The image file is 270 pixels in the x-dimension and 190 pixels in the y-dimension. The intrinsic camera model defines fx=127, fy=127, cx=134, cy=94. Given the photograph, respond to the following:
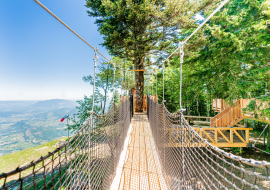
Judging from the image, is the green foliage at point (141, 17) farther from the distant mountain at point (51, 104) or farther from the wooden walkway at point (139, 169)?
the distant mountain at point (51, 104)

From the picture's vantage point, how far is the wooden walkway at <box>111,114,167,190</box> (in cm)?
175

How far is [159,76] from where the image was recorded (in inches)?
376

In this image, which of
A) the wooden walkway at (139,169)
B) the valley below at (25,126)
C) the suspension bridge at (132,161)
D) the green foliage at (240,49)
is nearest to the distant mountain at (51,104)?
the valley below at (25,126)

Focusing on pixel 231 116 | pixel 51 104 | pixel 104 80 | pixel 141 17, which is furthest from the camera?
pixel 51 104

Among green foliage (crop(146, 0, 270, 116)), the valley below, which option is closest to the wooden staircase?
green foliage (crop(146, 0, 270, 116))

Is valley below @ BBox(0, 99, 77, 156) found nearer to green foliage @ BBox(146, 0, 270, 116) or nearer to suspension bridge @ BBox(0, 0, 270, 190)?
green foliage @ BBox(146, 0, 270, 116)

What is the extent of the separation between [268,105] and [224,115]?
5.73 ft

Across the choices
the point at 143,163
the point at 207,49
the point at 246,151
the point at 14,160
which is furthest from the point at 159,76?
the point at 14,160

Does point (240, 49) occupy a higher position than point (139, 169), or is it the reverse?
point (240, 49)

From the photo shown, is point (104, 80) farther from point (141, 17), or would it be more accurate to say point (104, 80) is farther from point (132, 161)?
point (132, 161)

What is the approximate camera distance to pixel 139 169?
82.2 inches

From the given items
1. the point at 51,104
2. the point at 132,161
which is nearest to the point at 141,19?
the point at 132,161

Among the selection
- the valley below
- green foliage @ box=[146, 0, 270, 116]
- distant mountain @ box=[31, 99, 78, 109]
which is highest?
green foliage @ box=[146, 0, 270, 116]

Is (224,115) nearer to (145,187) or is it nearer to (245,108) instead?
(245,108)
